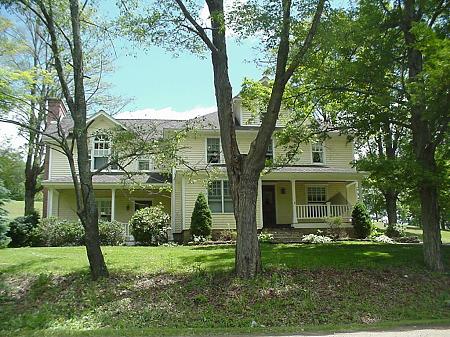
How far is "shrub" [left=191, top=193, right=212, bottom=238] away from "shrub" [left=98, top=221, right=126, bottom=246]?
3.43 metres

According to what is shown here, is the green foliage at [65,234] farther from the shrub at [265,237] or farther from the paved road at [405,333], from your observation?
the paved road at [405,333]

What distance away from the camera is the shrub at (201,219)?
841 inches

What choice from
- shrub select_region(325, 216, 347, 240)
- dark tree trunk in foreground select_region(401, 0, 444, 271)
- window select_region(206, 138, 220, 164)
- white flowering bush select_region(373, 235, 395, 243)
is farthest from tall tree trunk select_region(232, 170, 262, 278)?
window select_region(206, 138, 220, 164)

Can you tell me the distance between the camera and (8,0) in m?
11.4

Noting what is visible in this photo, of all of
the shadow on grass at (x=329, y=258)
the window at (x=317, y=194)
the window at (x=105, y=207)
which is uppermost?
the window at (x=317, y=194)

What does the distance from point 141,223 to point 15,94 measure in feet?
31.8

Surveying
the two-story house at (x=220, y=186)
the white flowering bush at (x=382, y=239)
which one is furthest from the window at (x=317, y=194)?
the white flowering bush at (x=382, y=239)

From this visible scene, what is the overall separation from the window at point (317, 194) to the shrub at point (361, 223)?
11.9ft

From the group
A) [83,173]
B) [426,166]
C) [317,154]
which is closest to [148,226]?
[83,173]

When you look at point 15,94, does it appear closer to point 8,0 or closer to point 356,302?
point 8,0

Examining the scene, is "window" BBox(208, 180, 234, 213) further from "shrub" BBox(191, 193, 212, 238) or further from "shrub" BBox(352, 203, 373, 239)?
"shrub" BBox(352, 203, 373, 239)

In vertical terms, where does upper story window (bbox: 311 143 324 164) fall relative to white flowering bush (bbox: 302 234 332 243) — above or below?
above

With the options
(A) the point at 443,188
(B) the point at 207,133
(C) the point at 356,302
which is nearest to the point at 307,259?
(C) the point at 356,302

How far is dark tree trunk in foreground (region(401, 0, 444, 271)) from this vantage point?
12.8 m
